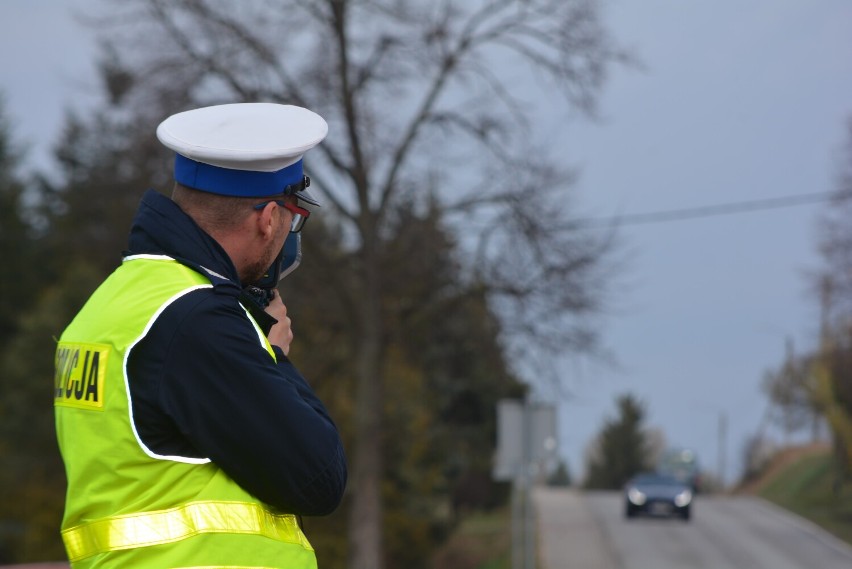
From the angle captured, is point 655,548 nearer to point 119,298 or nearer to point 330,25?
point 330,25

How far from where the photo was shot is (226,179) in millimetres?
2166

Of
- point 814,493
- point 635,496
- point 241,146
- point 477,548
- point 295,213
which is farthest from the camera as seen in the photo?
point 814,493

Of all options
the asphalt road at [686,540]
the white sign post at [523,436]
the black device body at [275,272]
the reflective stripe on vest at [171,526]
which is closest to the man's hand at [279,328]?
the black device body at [275,272]

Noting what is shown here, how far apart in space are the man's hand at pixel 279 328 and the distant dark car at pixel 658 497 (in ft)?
120

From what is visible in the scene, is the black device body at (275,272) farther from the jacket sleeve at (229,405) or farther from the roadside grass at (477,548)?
the roadside grass at (477,548)

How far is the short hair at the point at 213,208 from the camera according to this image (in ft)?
7.15

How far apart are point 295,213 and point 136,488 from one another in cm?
57

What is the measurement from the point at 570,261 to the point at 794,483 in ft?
126

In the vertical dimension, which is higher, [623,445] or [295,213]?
[295,213]

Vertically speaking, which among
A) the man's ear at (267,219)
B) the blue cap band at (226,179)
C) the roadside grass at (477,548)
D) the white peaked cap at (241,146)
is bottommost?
the roadside grass at (477,548)

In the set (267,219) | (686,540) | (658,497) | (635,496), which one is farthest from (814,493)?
(267,219)

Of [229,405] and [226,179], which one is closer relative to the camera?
[229,405]

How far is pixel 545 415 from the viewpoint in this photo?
65.4 feet

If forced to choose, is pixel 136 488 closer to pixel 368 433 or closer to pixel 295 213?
pixel 295 213
